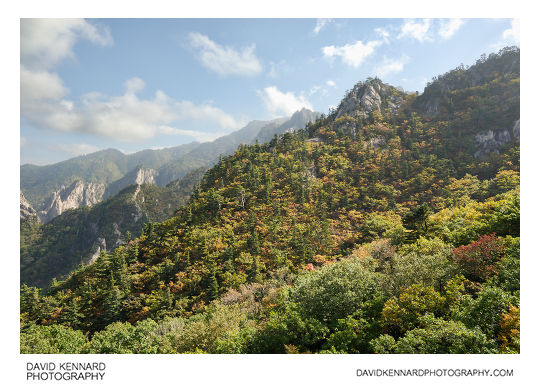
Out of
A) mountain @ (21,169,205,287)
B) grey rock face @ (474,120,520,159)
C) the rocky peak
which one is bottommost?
mountain @ (21,169,205,287)

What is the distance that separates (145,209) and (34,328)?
156 meters

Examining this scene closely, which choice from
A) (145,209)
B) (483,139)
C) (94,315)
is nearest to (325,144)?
(483,139)

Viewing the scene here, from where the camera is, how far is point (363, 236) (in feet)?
143

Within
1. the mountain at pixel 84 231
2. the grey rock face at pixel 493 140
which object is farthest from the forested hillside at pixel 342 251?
the mountain at pixel 84 231

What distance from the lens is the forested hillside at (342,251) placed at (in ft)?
45.0

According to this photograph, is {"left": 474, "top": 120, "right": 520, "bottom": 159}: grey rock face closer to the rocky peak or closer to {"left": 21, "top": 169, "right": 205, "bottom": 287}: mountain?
the rocky peak

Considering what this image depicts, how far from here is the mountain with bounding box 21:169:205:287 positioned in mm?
138375

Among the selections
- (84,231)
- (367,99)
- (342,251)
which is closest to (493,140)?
(367,99)

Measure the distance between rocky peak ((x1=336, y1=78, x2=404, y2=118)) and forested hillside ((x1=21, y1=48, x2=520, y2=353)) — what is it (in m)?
0.97

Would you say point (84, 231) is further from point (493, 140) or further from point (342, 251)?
point (493, 140)

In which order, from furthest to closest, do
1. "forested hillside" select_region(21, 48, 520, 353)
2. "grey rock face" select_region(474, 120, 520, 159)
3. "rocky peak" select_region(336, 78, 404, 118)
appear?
"rocky peak" select_region(336, 78, 404, 118), "grey rock face" select_region(474, 120, 520, 159), "forested hillside" select_region(21, 48, 520, 353)

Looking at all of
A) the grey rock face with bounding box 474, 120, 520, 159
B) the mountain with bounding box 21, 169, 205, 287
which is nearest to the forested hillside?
the grey rock face with bounding box 474, 120, 520, 159

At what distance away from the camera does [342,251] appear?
41.2m

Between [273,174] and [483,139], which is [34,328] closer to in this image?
[273,174]
